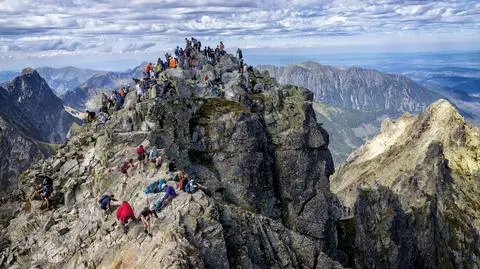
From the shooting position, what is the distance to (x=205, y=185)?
6644 cm

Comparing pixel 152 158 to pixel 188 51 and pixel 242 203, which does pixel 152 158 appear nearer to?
pixel 242 203

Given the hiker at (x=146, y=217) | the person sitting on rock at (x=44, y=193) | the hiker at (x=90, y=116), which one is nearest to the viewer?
the hiker at (x=146, y=217)

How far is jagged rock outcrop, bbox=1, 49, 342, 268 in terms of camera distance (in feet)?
141

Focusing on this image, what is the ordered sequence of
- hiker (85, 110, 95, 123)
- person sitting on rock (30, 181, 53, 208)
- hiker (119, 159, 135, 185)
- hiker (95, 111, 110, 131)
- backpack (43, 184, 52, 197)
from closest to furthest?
hiker (119, 159, 135, 185), backpack (43, 184, 52, 197), person sitting on rock (30, 181, 53, 208), hiker (95, 111, 110, 131), hiker (85, 110, 95, 123)

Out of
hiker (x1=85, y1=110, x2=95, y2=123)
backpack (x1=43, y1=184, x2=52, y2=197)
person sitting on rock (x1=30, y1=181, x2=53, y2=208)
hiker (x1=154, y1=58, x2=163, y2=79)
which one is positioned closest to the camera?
backpack (x1=43, y1=184, x2=52, y2=197)

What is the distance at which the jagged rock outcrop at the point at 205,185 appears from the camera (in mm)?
42844

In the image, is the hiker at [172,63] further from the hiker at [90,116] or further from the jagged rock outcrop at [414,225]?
the jagged rock outcrop at [414,225]

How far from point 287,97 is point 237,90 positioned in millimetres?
8807

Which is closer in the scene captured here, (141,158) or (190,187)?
(190,187)

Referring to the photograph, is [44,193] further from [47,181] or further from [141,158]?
[141,158]

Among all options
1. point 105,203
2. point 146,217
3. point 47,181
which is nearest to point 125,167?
point 105,203

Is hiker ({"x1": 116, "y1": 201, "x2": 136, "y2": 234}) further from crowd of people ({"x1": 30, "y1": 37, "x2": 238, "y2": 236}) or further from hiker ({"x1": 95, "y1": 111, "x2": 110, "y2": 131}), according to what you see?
hiker ({"x1": 95, "y1": 111, "x2": 110, "y2": 131})

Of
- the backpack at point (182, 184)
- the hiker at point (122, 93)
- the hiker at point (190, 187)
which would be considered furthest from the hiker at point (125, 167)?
the hiker at point (122, 93)

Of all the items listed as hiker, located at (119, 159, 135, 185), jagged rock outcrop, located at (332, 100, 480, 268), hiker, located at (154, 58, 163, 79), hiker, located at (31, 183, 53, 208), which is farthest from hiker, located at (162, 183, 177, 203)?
jagged rock outcrop, located at (332, 100, 480, 268)
